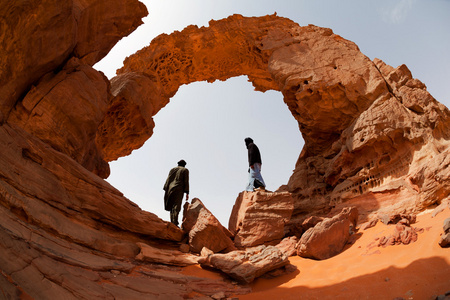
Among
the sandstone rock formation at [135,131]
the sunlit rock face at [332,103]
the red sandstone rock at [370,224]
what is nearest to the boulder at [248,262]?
the sandstone rock formation at [135,131]

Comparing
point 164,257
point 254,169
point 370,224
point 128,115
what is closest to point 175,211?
point 164,257

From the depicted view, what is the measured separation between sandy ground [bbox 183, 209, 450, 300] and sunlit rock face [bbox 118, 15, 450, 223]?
4.93ft

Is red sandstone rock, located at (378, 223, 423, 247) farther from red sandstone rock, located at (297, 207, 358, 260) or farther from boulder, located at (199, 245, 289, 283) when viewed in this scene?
boulder, located at (199, 245, 289, 283)

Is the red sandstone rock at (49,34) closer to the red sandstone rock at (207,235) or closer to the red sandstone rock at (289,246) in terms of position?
the red sandstone rock at (207,235)

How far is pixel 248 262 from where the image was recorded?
197 inches

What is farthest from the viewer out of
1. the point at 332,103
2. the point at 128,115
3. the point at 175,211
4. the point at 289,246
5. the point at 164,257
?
the point at 128,115

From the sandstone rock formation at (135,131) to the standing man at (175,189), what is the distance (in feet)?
4.40

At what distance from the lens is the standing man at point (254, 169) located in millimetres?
7776

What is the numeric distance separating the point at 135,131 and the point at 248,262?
6705mm

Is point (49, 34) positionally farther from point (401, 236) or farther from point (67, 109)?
point (401, 236)

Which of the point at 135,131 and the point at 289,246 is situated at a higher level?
the point at 135,131

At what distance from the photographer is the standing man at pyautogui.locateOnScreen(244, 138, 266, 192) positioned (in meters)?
7.78

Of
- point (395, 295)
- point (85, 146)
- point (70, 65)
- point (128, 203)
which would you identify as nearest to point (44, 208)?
point (128, 203)

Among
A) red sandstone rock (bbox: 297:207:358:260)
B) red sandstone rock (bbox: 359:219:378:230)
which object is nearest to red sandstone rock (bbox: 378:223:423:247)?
red sandstone rock (bbox: 297:207:358:260)
